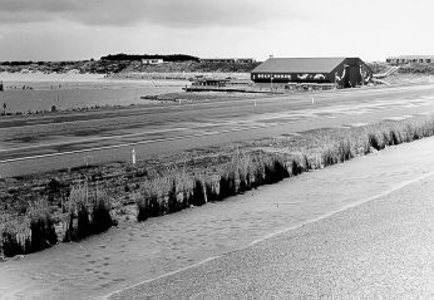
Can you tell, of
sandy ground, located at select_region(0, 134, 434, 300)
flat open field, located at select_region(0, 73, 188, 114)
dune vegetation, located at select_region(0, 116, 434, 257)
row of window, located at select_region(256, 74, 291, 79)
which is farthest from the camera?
row of window, located at select_region(256, 74, 291, 79)

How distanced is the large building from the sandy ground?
69.2 m

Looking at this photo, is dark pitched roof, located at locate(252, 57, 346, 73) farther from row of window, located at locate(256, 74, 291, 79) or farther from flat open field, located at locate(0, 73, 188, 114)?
flat open field, located at locate(0, 73, 188, 114)

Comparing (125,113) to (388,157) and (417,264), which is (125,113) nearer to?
(388,157)

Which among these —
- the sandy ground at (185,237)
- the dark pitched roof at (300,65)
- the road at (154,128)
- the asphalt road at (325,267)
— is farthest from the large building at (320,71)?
the asphalt road at (325,267)

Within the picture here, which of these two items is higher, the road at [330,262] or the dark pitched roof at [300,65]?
the dark pitched roof at [300,65]

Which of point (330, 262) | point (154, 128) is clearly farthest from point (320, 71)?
point (330, 262)

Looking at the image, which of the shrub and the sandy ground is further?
the shrub

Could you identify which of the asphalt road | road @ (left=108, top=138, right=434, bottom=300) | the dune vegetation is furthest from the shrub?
the asphalt road

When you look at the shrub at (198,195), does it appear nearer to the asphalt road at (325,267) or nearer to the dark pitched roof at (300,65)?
the asphalt road at (325,267)

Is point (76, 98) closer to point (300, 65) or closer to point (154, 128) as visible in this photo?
point (300, 65)

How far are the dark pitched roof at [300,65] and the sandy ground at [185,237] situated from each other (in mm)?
71566

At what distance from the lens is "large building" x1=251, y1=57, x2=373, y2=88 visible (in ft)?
279

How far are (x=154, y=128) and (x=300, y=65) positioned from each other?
6515 cm

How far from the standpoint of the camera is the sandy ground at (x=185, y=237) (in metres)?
8.48
